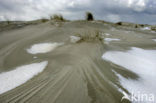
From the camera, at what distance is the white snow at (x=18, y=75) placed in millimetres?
1144

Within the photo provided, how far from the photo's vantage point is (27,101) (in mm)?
886

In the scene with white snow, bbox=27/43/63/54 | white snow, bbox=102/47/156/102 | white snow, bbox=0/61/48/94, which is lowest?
white snow, bbox=102/47/156/102

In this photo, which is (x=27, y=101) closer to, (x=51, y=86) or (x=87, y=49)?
(x=51, y=86)

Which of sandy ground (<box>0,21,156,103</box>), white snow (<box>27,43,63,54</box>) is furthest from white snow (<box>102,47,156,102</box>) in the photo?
white snow (<box>27,43,63,54</box>)

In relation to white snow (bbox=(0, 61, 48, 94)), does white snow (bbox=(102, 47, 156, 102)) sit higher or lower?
lower

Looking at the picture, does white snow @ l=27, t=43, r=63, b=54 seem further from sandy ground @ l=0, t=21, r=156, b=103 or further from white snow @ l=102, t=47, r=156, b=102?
white snow @ l=102, t=47, r=156, b=102

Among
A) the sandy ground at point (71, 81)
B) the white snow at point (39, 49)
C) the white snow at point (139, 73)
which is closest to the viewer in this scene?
the sandy ground at point (71, 81)

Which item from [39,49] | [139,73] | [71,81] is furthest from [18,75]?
[139,73]

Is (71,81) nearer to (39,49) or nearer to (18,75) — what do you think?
(18,75)

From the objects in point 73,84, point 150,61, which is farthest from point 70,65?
point 150,61

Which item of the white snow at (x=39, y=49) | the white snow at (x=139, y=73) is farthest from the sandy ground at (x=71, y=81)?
the white snow at (x=39, y=49)

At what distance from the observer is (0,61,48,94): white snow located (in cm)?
114

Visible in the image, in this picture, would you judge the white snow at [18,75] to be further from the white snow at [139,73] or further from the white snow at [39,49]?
the white snow at [139,73]

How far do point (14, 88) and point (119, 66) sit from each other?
4.75 feet
